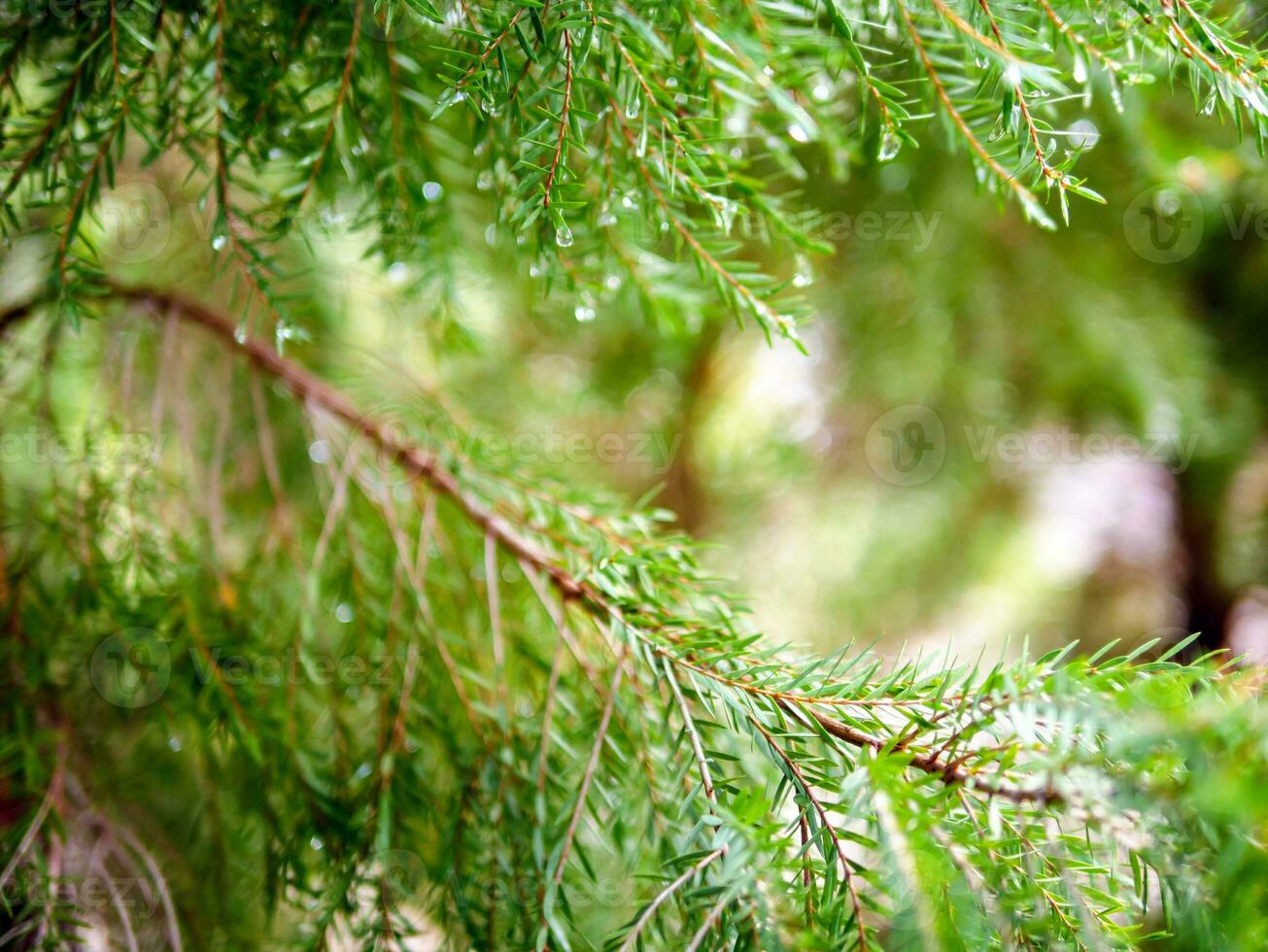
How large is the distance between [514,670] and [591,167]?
1.75 ft

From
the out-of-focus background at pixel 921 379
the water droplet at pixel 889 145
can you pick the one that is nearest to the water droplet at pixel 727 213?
the water droplet at pixel 889 145

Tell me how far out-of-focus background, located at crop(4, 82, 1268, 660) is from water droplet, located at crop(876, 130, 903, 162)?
338 millimetres

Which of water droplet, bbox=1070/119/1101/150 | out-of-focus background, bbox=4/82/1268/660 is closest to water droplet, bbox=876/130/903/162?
water droplet, bbox=1070/119/1101/150

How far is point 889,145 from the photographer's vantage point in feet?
1.78

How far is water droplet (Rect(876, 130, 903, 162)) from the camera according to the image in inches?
20.6

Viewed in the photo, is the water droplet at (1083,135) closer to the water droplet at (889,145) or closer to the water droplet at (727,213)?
the water droplet at (889,145)

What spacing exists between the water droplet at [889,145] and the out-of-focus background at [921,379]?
338 mm

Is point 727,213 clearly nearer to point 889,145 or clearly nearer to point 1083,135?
point 889,145

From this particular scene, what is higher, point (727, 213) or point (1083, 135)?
point (1083, 135)

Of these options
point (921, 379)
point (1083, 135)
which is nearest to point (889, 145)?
point (1083, 135)

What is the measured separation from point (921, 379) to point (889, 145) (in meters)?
0.83

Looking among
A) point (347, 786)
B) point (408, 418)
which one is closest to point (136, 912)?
point (347, 786)

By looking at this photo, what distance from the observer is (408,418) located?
0.83 metres

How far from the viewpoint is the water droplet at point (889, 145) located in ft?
1.72
